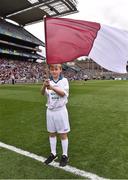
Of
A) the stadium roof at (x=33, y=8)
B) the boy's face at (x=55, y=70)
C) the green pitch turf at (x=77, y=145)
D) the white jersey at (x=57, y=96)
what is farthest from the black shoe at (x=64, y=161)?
the stadium roof at (x=33, y=8)

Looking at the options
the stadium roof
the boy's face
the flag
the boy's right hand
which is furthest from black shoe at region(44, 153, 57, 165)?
the stadium roof

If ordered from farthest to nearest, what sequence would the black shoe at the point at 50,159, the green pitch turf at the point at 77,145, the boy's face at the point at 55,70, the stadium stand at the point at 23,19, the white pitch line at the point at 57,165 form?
1. the stadium stand at the point at 23,19
2. the black shoe at the point at 50,159
3. the boy's face at the point at 55,70
4. the green pitch turf at the point at 77,145
5. the white pitch line at the point at 57,165

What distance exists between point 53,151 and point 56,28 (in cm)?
228

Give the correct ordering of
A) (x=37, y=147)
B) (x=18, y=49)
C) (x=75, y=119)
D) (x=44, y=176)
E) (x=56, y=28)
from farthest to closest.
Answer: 1. (x=18, y=49)
2. (x=75, y=119)
3. (x=37, y=147)
4. (x=56, y=28)
5. (x=44, y=176)

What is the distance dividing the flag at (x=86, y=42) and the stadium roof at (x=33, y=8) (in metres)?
54.8

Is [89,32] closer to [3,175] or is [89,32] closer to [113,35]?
[113,35]

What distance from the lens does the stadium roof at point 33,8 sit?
59281 mm

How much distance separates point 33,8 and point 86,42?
6011cm

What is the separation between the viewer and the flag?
491 cm

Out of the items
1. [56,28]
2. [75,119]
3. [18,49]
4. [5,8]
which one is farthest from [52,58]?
[18,49]

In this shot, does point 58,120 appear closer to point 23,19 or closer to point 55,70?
point 55,70

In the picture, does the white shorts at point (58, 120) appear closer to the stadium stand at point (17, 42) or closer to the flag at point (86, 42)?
the flag at point (86, 42)

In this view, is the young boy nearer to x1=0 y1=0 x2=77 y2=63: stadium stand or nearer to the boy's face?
the boy's face

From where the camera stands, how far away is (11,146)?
6484 mm
